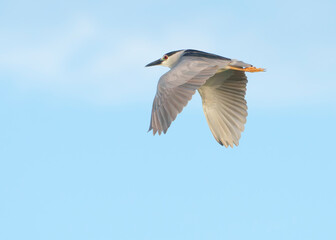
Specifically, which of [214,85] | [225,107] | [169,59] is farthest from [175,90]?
[169,59]

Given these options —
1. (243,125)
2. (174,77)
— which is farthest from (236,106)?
(174,77)

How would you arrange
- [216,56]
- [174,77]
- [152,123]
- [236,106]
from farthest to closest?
[236,106] → [216,56] → [174,77] → [152,123]

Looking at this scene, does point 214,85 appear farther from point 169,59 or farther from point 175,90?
point 175,90

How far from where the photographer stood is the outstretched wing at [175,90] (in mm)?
8734

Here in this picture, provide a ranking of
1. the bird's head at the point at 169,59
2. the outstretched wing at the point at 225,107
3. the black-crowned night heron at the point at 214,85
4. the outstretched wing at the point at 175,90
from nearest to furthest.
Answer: the outstretched wing at the point at 175,90
the black-crowned night heron at the point at 214,85
the outstretched wing at the point at 225,107
the bird's head at the point at 169,59

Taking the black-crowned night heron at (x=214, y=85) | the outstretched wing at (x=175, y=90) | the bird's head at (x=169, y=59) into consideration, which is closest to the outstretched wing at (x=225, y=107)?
the black-crowned night heron at (x=214, y=85)

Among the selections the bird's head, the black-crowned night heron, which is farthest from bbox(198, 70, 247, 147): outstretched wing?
the bird's head

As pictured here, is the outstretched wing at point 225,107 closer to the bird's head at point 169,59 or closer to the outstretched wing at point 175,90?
the bird's head at point 169,59

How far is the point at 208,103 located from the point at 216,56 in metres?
1.29

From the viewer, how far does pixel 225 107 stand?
37.6 ft

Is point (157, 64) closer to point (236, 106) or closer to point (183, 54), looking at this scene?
point (183, 54)

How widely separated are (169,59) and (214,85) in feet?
3.70

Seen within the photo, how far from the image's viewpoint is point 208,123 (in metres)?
11.6

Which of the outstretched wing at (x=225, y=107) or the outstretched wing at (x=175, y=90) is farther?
the outstretched wing at (x=225, y=107)
